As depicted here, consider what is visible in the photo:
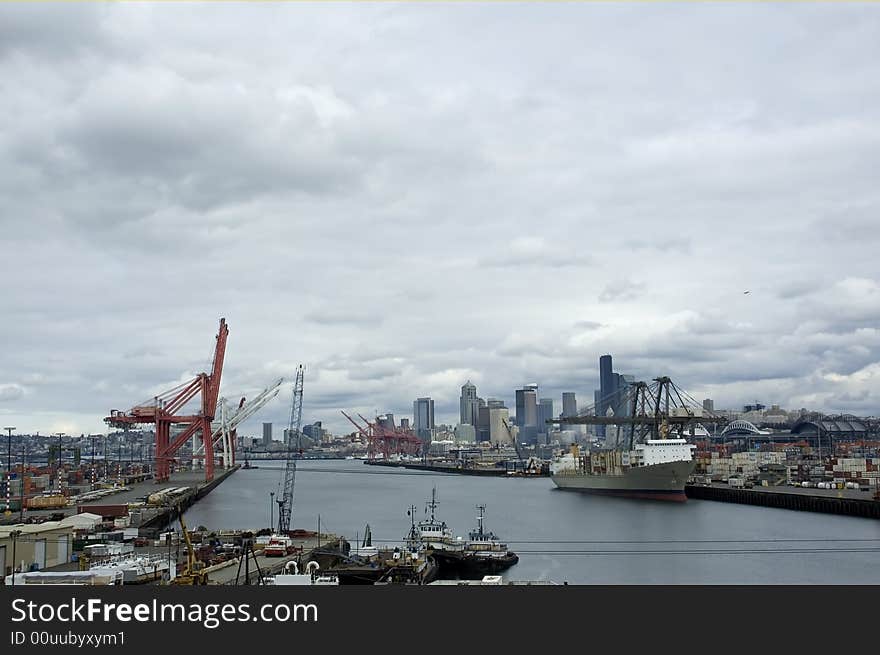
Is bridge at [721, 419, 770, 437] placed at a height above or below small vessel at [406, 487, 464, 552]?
above

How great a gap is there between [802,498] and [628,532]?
1309cm

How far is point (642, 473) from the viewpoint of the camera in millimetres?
41000

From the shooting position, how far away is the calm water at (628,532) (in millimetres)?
18516

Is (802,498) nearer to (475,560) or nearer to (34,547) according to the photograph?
(475,560)

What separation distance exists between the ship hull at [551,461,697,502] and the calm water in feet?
3.30

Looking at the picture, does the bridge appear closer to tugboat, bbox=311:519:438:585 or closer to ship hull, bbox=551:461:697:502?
ship hull, bbox=551:461:697:502

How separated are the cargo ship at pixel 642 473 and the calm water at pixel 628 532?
3.47 ft

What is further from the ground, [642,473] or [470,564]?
[642,473]

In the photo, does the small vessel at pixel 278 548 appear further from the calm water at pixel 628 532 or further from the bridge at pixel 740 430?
the bridge at pixel 740 430

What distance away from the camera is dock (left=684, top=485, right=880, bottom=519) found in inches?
1258

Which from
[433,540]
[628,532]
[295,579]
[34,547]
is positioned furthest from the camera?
[628,532]

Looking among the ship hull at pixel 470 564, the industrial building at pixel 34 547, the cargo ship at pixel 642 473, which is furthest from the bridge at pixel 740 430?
the industrial building at pixel 34 547

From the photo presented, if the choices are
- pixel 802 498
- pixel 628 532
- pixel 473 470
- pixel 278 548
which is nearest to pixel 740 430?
pixel 473 470

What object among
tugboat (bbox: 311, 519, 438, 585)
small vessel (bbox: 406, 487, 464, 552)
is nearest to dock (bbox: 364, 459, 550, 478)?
small vessel (bbox: 406, 487, 464, 552)
